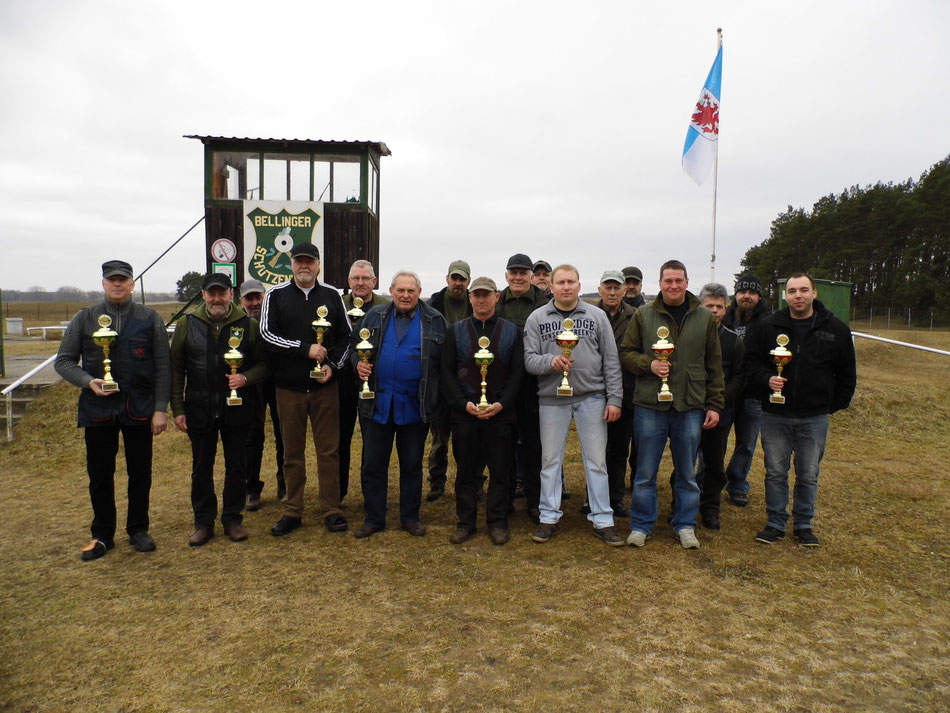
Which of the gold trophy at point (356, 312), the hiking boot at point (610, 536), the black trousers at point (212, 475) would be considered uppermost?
the gold trophy at point (356, 312)

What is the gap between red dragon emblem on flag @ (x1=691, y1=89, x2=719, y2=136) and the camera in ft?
36.7

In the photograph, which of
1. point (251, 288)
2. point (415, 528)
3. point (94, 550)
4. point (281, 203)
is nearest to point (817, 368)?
point (415, 528)

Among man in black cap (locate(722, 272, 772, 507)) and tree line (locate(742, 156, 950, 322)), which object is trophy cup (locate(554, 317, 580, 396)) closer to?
man in black cap (locate(722, 272, 772, 507))

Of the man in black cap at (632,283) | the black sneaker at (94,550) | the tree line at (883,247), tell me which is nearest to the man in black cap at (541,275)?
the man in black cap at (632,283)

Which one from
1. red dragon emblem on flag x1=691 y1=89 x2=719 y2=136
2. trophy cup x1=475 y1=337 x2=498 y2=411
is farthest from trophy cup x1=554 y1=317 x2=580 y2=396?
red dragon emblem on flag x1=691 y1=89 x2=719 y2=136

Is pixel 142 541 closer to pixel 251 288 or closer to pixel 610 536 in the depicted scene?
pixel 251 288

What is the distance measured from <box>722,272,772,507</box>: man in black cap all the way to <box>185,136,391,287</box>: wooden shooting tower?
698cm

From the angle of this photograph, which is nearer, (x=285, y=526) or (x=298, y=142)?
(x=285, y=526)

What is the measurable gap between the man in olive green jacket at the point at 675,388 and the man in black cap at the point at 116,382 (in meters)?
3.60

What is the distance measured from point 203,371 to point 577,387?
2.90 meters

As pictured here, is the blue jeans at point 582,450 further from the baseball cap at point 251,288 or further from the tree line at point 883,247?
the tree line at point 883,247

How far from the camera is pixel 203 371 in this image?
192 inches

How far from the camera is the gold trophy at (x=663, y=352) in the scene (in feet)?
15.2

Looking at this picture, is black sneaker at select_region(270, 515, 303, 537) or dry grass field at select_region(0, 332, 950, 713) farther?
black sneaker at select_region(270, 515, 303, 537)
